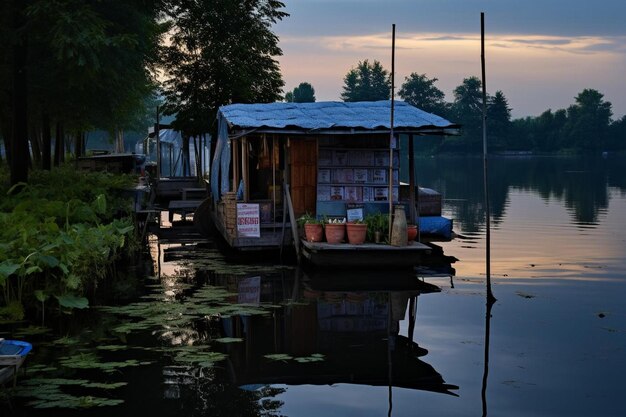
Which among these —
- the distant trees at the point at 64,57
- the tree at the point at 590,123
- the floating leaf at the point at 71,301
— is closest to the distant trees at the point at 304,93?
the tree at the point at 590,123

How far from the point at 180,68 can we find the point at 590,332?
37046 mm

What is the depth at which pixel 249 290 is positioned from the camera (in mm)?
16828

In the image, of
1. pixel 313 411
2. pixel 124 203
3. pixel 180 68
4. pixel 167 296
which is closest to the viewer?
pixel 313 411

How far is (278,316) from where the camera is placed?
14.2m

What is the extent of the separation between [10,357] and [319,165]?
15.4 metres

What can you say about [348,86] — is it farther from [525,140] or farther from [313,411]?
[313,411]

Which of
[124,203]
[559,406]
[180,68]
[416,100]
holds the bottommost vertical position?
[559,406]

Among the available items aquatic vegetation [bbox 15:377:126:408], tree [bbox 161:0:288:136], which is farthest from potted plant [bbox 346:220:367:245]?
tree [bbox 161:0:288:136]

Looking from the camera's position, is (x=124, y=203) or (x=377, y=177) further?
(x=124, y=203)

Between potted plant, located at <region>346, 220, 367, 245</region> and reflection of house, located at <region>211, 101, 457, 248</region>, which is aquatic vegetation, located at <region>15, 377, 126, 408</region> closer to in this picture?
potted plant, located at <region>346, 220, 367, 245</region>

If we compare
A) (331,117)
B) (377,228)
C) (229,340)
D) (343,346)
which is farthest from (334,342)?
(331,117)

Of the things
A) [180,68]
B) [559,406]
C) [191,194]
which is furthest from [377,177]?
[180,68]

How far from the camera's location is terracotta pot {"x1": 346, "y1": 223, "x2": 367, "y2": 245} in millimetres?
19578

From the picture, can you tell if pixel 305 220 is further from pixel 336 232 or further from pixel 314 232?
pixel 336 232
